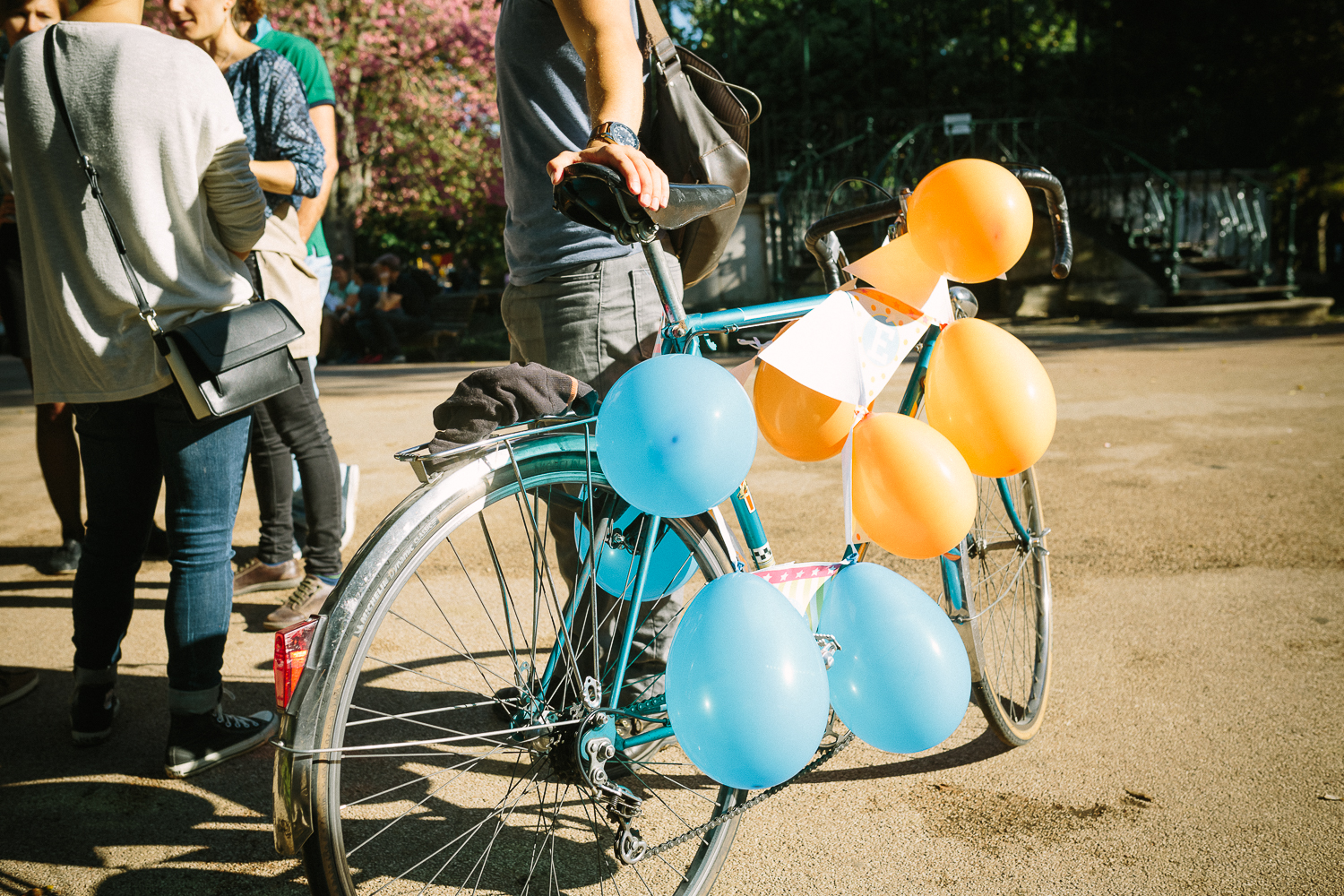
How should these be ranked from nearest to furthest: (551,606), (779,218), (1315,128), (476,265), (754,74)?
(551,606) → (779,218) → (1315,128) → (754,74) → (476,265)

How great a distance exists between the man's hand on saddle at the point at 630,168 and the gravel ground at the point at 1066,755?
1458mm

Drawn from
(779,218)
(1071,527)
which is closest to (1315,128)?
(779,218)

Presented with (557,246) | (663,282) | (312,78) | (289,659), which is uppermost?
(312,78)

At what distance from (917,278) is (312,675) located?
141 cm

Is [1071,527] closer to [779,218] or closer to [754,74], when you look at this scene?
[779,218]

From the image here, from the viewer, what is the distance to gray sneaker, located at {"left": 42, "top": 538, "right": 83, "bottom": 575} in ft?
13.9

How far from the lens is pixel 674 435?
5.06 ft

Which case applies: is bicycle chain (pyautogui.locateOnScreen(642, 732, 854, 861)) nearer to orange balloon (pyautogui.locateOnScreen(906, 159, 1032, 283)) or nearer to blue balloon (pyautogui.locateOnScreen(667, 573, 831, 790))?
blue balloon (pyautogui.locateOnScreen(667, 573, 831, 790))

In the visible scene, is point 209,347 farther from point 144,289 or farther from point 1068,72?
point 1068,72

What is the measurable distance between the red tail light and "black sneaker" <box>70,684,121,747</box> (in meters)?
1.46

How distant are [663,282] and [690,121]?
45cm

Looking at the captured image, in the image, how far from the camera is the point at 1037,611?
2.77 m

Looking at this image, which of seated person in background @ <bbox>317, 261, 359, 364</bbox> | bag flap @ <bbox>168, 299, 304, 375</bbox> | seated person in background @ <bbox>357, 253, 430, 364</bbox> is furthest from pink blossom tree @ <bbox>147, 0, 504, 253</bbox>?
bag flap @ <bbox>168, 299, 304, 375</bbox>

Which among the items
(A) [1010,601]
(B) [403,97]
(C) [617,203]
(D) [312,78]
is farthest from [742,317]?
(B) [403,97]
